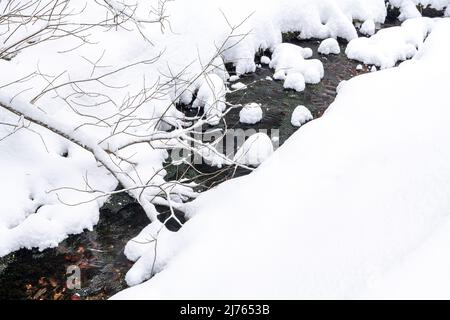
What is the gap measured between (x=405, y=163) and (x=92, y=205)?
13.6ft

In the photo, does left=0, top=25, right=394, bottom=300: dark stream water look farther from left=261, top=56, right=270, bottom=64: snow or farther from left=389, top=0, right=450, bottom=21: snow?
left=389, top=0, right=450, bottom=21: snow

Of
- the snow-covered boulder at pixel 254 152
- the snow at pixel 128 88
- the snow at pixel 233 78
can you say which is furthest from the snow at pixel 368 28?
the snow-covered boulder at pixel 254 152

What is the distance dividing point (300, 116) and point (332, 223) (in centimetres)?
384

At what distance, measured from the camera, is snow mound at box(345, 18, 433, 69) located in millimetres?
9742

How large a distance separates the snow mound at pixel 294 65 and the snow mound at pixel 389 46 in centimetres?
129

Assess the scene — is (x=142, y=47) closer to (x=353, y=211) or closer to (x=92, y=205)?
(x=92, y=205)

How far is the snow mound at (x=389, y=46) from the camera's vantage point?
Answer: 974cm

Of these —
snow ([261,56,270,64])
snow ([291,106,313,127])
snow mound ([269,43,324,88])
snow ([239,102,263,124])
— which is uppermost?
snow ([261,56,270,64])

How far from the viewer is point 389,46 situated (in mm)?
9938

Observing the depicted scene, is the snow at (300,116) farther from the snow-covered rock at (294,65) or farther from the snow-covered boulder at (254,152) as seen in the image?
the snow-covered rock at (294,65)

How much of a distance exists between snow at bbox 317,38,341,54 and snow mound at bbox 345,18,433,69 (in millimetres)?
276

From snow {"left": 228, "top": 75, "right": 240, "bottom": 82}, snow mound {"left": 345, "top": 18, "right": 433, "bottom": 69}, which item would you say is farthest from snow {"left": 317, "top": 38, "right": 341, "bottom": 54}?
snow {"left": 228, "top": 75, "right": 240, "bottom": 82}

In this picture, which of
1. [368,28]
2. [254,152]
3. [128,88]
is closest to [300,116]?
[254,152]
